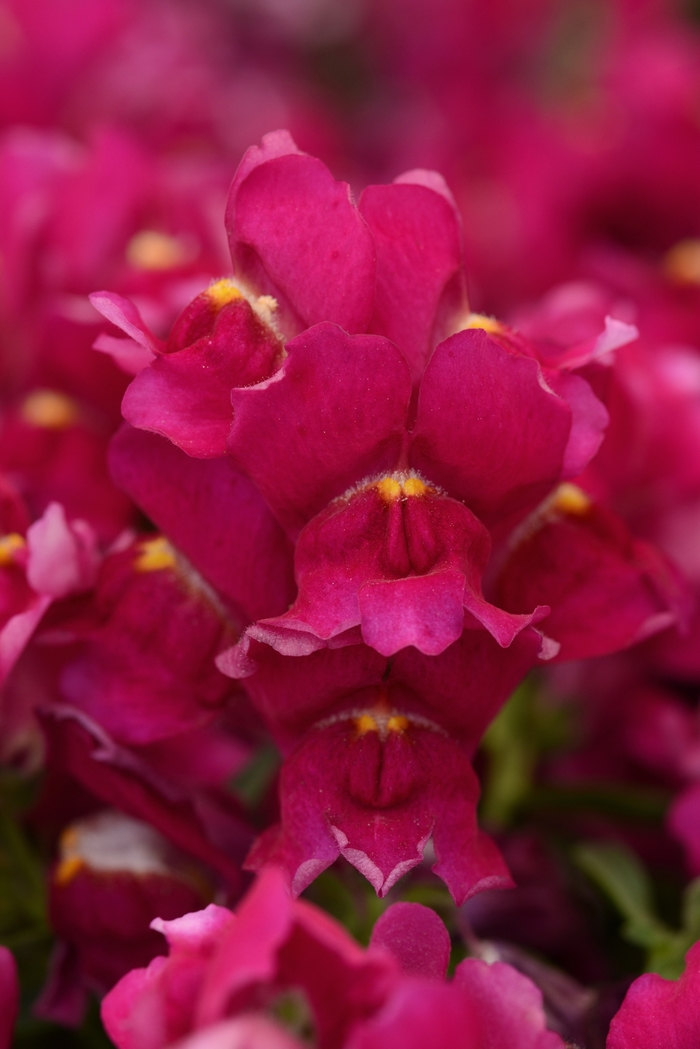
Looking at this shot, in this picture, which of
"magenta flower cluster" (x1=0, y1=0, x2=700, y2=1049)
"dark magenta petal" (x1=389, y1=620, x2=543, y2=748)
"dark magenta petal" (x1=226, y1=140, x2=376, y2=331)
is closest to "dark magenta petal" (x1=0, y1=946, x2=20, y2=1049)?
"magenta flower cluster" (x1=0, y1=0, x2=700, y2=1049)

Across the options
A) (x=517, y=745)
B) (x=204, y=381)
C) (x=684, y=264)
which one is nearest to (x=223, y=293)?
(x=204, y=381)

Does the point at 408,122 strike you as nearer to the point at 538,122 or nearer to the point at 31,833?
the point at 538,122

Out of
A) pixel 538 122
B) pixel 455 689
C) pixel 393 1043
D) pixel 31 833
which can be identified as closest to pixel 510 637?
pixel 455 689

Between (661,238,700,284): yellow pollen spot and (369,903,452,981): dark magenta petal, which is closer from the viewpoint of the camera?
(369,903,452,981): dark magenta petal

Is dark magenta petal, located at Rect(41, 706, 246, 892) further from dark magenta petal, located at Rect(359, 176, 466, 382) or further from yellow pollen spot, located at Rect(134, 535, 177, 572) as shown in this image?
dark magenta petal, located at Rect(359, 176, 466, 382)

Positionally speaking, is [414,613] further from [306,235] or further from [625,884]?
[625,884]
